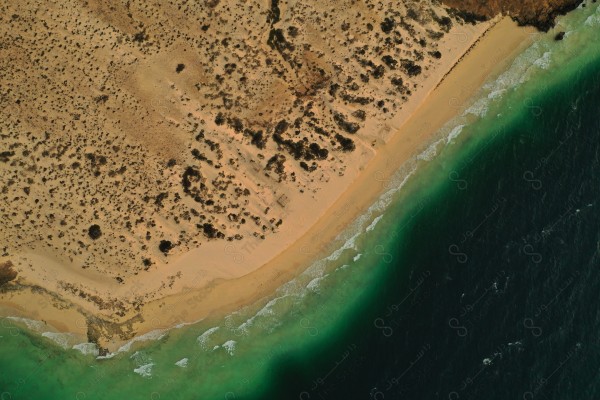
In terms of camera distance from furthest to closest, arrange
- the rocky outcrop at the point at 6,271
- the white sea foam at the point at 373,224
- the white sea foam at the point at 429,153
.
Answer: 1. the white sea foam at the point at 429,153
2. the white sea foam at the point at 373,224
3. the rocky outcrop at the point at 6,271

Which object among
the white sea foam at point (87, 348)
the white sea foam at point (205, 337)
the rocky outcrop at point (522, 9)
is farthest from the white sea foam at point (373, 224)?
A: the white sea foam at point (87, 348)

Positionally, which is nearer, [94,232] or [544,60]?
[94,232]

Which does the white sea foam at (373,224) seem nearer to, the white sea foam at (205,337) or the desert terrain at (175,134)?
the desert terrain at (175,134)

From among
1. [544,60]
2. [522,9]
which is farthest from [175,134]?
[544,60]

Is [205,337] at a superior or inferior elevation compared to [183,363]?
superior

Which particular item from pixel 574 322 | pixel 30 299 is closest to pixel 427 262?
pixel 574 322

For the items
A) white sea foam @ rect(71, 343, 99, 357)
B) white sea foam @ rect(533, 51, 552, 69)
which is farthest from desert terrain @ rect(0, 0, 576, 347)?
white sea foam @ rect(533, 51, 552, 69)

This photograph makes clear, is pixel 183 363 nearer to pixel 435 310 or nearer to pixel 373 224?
pixel 373 224
